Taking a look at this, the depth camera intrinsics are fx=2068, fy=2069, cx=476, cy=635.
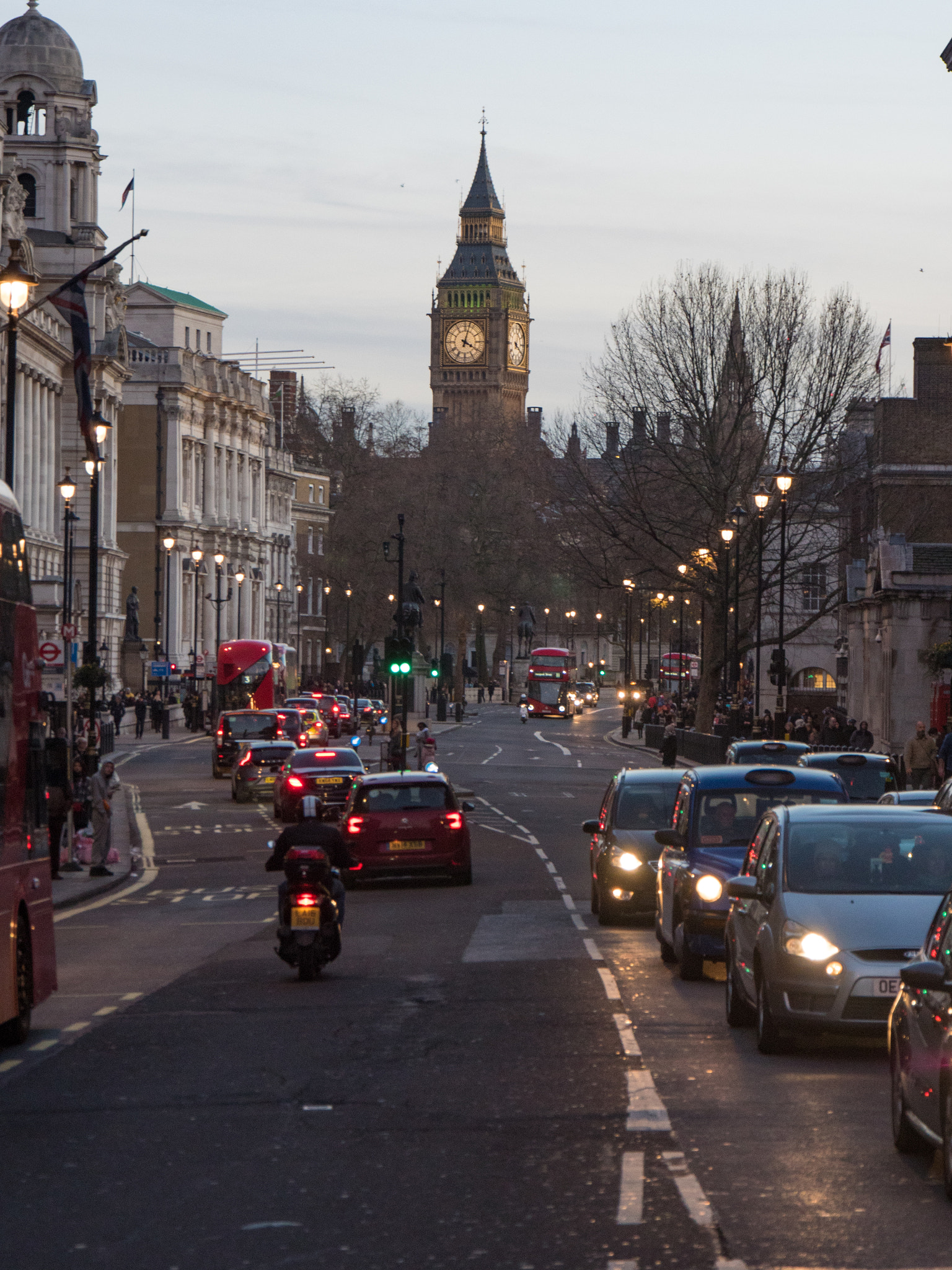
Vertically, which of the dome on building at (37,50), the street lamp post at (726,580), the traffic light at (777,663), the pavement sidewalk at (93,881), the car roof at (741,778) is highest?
the dome on building at (37,50)

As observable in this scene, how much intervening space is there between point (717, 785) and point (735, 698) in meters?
52.5

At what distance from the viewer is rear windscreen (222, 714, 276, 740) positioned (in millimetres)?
55000

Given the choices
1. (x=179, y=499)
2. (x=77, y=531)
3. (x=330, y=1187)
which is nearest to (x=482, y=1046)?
(x=330, y=1187)

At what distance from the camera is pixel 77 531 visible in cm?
10962

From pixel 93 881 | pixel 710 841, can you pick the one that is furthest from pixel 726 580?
pixel 710 841

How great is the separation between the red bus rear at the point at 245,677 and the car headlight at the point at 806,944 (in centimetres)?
6905

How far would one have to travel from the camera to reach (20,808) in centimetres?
1315

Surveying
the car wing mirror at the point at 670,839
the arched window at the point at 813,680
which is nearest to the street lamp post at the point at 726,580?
the arched window at the point at 813,680

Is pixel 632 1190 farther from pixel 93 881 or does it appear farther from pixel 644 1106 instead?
pixel 93 881

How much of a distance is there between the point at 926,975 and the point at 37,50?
107 metres

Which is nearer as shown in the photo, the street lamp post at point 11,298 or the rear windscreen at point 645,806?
the rear windscreen at point 645,806

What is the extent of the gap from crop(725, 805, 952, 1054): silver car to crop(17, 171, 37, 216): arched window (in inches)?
4035

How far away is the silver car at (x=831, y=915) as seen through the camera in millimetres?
11711

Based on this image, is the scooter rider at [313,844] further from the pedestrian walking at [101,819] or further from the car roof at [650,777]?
the pedestrian walking at [101,819]
